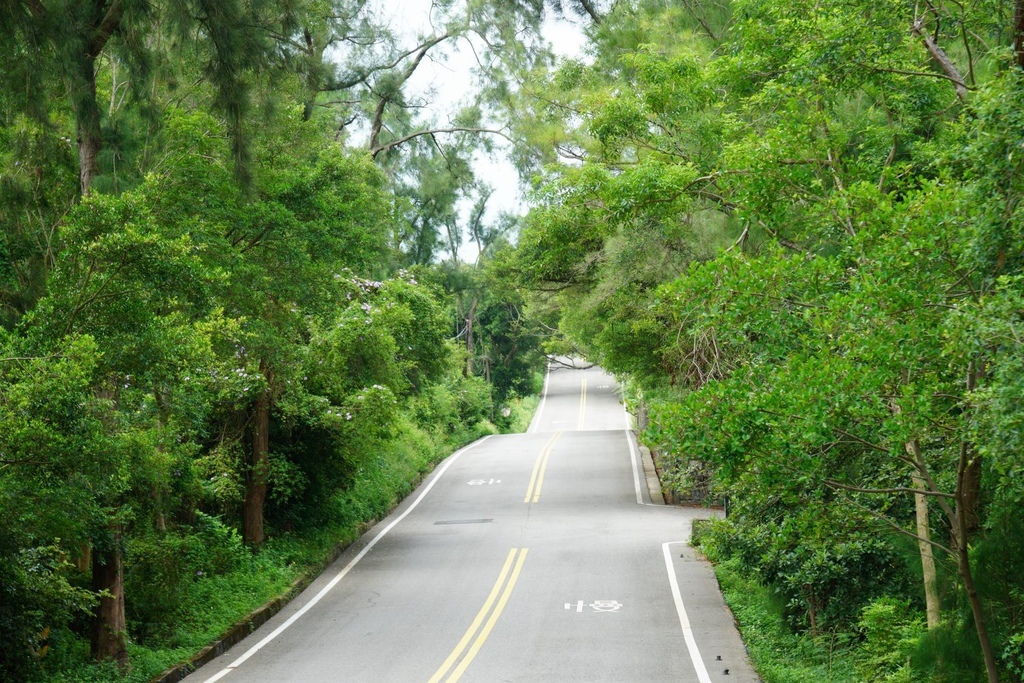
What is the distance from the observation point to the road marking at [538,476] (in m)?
29.0

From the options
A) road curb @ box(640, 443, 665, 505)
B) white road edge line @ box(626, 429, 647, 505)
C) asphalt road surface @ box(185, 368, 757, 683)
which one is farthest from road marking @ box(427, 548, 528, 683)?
white road edge line @ box(626, 429, 647, 505)

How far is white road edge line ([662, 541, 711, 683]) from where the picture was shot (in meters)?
12.0

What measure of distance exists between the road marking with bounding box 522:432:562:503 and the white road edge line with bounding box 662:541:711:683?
26.4 ft

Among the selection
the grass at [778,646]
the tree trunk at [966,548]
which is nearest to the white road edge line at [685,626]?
the grass at [778,646]

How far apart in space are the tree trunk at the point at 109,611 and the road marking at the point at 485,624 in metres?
3.85

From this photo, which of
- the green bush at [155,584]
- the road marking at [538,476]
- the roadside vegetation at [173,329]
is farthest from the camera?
the road marking at [538,476]

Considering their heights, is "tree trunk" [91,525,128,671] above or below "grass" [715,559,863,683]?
above

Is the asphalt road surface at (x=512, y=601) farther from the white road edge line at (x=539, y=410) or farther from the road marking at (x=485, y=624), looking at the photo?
the white road edge line at (x=539, y=410)

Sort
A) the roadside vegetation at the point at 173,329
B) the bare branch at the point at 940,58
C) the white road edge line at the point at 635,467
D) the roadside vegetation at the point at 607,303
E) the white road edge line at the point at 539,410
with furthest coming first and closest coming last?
the white road edge line at the point at 539,410 < the white road edge line at the point at 635,467 < the roadside vegetation at the point at 173,329 < the bare branch at the point at 940,58 < the roadside vegetation at the point at 607,303

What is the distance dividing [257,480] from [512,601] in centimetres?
590

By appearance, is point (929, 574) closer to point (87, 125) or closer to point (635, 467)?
point (87, 125)

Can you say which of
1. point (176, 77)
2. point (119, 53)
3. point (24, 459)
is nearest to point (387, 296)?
point (176, 77)

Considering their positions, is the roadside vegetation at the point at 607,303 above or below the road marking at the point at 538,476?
above

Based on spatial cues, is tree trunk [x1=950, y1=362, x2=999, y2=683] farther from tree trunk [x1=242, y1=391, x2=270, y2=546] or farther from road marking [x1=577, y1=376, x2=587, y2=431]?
road marking [x1=577, y1=376, x2=587, y2=431]
